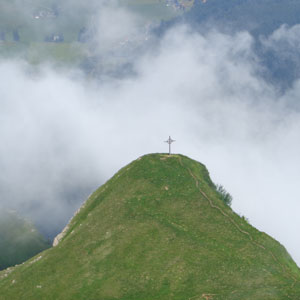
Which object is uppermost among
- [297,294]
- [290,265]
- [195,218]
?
[195,218]

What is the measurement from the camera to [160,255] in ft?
333

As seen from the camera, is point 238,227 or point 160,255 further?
point 238,227

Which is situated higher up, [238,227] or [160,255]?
[238,227]

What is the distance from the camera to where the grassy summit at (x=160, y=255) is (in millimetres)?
90375

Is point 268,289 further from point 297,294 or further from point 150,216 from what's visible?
point 150,216

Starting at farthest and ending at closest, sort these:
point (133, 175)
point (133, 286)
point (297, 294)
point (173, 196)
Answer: point (133, 175) < point (173, 196) < point (133, 286) < point (297, 294)

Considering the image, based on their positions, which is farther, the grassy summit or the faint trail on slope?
the faint trail on slope

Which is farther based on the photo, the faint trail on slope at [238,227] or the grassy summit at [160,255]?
the faint trail on slope at [238,227]

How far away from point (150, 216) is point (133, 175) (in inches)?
1022

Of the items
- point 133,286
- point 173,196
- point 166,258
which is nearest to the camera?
point 133,286

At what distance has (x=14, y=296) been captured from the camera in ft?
336

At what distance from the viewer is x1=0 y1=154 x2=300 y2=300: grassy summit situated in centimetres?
9038

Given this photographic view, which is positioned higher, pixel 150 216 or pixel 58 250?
pixel 150 216

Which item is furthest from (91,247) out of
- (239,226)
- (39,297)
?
(239,226)
